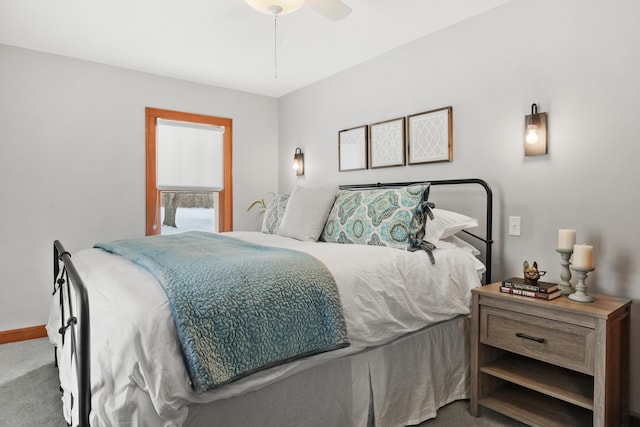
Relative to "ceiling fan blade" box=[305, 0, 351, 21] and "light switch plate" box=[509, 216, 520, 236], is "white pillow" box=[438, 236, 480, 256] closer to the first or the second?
"light switch plate" box=[509, 216, 520, 236]

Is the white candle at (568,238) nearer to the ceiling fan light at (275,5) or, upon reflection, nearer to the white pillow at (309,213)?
the white pillow at (309,213)

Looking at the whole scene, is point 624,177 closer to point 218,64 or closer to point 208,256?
point 208,256

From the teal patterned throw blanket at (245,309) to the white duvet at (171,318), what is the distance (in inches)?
2.0

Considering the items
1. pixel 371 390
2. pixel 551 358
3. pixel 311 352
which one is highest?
pixel 311 352

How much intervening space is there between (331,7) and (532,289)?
1804 mm

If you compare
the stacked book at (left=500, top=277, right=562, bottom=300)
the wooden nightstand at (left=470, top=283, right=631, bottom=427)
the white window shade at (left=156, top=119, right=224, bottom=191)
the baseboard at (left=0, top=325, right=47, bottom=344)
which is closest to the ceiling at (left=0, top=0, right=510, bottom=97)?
the white window shade at (left=156, top=119, right=224, bottom=191)

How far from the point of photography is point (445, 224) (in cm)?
232

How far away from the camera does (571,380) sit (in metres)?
1.89

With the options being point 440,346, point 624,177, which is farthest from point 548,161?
point 440,346

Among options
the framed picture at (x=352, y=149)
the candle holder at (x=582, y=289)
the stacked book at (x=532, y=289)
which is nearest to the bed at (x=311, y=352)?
the stacked book at (x=532, y=289)

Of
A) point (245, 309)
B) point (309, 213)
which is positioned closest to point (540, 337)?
point (245, 309)

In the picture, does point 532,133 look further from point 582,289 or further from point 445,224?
point 582,289

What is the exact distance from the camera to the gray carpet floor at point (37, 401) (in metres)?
1.97

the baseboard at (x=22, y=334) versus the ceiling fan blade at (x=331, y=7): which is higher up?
the ceiling fan blade at (x=331, y=7)
